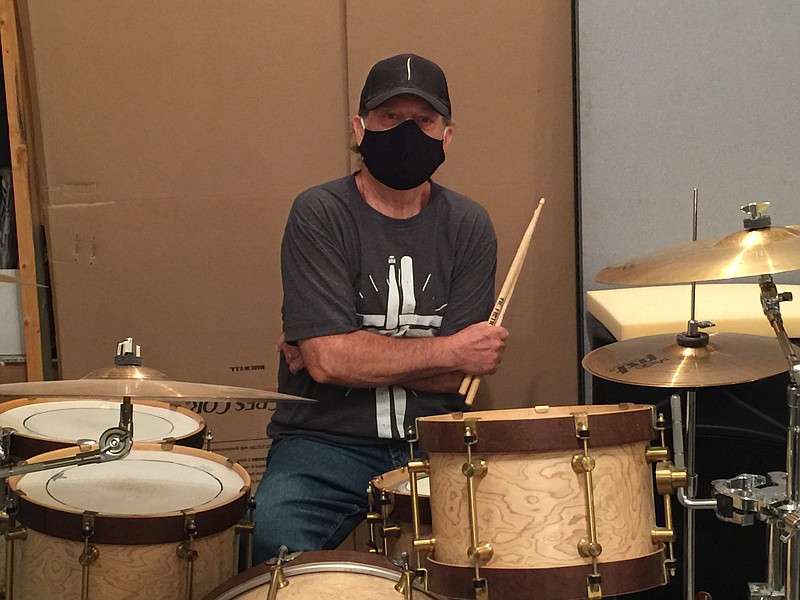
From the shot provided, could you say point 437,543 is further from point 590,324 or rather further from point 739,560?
point 590,324

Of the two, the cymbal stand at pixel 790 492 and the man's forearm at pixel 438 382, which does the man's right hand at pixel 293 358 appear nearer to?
the man's forearm at pixel 438 382

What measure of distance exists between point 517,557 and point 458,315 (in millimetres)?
775

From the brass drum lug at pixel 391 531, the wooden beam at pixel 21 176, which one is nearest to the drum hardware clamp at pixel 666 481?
the brass drum lug at pixel 391 531

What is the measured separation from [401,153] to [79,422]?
90cm

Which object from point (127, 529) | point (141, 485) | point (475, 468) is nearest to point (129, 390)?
point (127, 529)

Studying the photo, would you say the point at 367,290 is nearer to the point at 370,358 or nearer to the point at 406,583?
the point at 370,358

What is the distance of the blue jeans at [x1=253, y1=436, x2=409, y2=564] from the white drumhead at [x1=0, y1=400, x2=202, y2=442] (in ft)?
0.69

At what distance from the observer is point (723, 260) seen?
1.38m

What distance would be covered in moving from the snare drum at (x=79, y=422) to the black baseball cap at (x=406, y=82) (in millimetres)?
813

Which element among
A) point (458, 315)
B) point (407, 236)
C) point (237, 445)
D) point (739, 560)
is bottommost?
point (739, 560)

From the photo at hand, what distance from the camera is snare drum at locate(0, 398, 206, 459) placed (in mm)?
1686

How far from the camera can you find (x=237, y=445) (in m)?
2.44

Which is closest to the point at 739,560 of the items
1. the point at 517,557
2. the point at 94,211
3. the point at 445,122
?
the point at 517,557

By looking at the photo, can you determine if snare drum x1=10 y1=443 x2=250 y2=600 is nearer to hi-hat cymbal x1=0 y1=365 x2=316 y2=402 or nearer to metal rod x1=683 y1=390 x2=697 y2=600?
hi-hat cymbal x1=0 y1=365 x2=316 y2=402
